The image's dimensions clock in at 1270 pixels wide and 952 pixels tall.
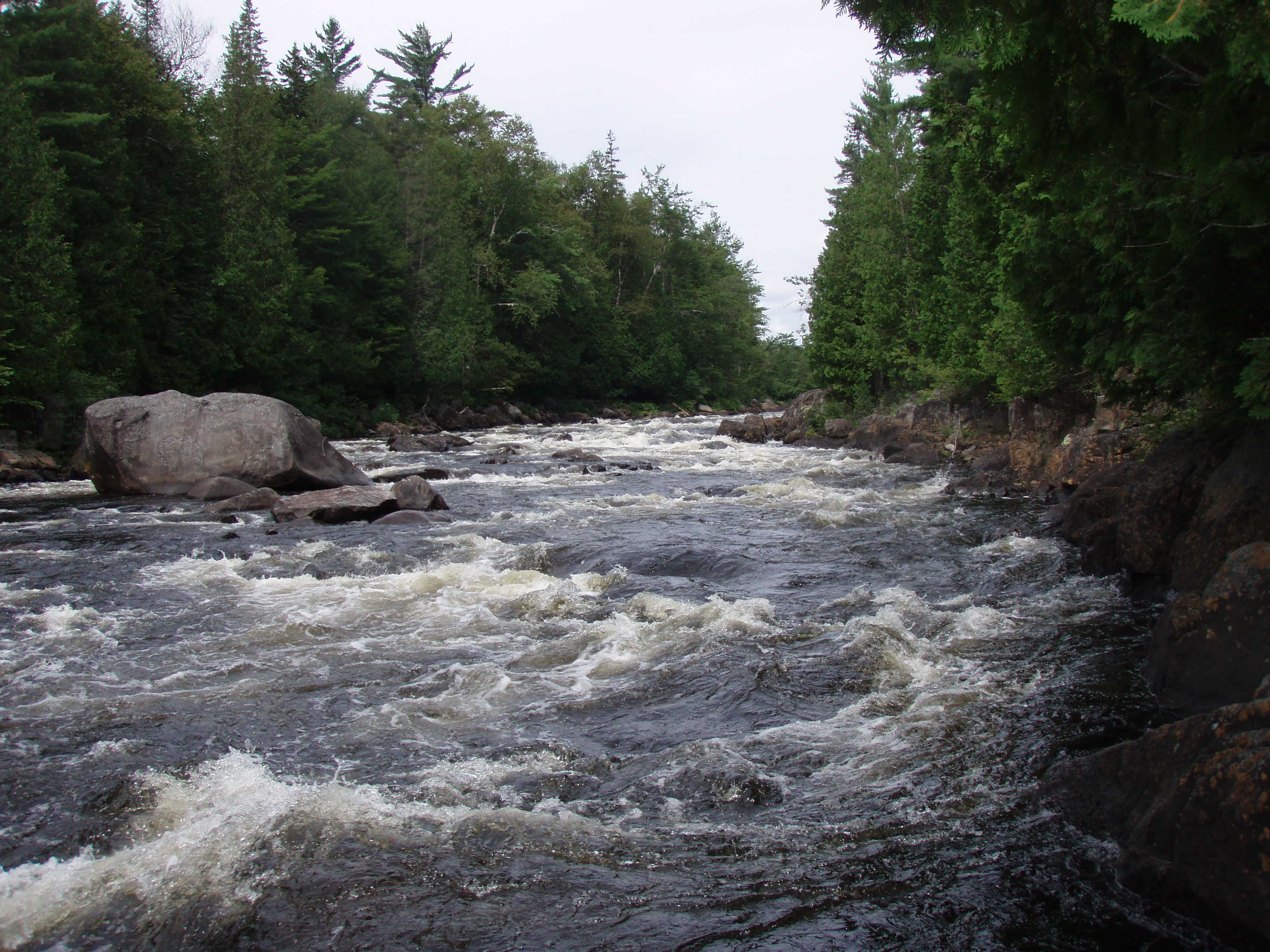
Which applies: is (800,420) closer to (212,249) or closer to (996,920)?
(212,249)

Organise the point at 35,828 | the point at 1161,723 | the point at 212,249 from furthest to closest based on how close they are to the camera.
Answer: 1. the point at 212,249
2. the point at 1161,723
3. the point at 35,828

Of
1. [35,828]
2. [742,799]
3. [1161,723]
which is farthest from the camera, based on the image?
[1161,723]

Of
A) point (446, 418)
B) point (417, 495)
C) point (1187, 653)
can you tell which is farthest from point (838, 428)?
point (1187, 653)

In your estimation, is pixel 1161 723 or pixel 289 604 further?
pixel 289 604

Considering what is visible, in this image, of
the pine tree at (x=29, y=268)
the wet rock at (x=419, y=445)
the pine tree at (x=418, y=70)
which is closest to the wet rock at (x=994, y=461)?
the wet rock at (x=419, y=445)

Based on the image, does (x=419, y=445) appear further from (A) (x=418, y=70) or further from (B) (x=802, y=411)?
(A) (x=418, y=70)

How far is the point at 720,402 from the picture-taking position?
196 ft

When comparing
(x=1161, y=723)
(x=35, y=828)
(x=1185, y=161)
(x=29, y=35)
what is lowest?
(x=35, y=828)

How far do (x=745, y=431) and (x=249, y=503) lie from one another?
21.0 metres

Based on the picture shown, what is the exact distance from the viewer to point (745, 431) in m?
32.2

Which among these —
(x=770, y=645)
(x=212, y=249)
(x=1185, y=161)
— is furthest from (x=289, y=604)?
(x=212, y=249)

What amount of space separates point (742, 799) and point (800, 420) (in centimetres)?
2808

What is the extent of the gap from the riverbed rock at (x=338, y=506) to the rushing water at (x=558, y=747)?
2194mm

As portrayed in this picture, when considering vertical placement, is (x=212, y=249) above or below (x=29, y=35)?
below
